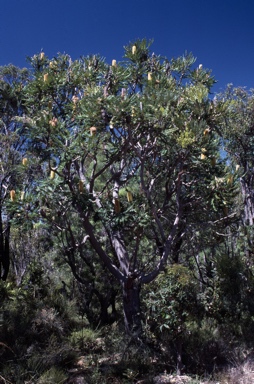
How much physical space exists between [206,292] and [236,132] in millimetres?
5713

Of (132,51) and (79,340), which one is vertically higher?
(132,51)

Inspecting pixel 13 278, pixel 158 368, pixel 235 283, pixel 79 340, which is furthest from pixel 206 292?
pixel 13 278

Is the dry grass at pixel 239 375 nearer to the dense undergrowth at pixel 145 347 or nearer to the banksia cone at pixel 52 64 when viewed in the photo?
the dense undergrowth at pixel 145 347

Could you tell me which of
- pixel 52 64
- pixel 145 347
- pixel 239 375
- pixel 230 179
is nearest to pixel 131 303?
pixel 145 347

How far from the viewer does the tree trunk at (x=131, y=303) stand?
6.38m

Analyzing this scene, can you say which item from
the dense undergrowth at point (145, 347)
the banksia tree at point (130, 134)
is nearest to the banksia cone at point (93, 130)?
the banksia tree at point (130, 134)

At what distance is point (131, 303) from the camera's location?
6543mm

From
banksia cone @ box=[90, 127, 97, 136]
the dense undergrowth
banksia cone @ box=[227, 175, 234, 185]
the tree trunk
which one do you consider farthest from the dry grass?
banksia cone @ box=[90, 127, 97, 136]

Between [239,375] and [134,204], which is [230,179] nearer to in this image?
[134,204]

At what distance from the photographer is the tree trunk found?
638 cm

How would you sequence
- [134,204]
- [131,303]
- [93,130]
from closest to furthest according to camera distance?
[93,130], [134,204], [131,303]

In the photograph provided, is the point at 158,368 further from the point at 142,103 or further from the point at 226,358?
the point at 142,103

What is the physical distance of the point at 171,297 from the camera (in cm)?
552

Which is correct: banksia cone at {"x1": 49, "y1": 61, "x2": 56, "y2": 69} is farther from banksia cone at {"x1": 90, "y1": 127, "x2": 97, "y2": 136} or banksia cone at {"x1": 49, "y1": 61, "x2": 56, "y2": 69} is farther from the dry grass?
the dry grass
